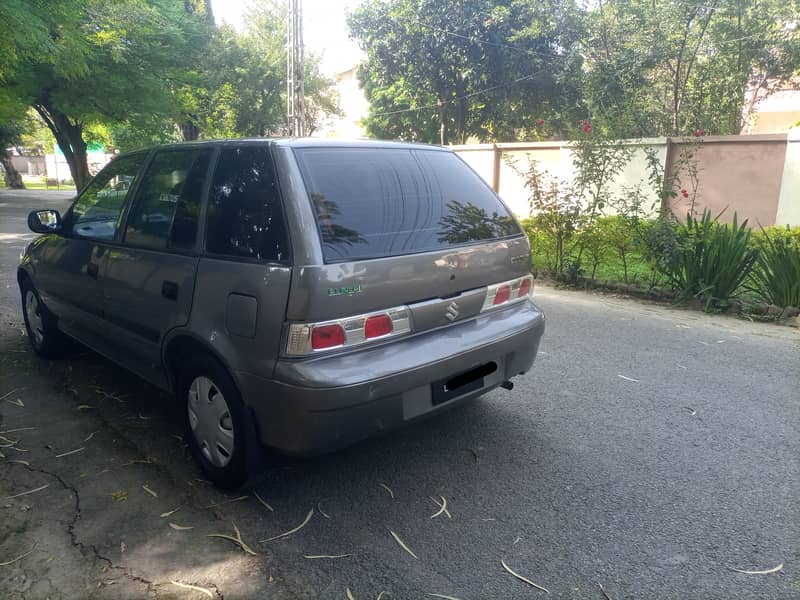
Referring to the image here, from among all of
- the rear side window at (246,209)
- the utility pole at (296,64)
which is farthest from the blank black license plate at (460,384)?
the utility pole at (296,64)

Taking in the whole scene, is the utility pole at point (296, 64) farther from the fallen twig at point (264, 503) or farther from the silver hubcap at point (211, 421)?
the fallen twig at point (264, 503)

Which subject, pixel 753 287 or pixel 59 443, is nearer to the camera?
pixel 59 443

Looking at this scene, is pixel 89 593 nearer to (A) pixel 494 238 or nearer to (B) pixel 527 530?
(B) pixel 527 530

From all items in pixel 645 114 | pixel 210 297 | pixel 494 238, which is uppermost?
pixel 645 114

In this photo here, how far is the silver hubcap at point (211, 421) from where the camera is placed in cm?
310

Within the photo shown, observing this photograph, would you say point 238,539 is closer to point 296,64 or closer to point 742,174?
point 742,174

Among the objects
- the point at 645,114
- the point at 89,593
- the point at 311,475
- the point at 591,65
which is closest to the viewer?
the point at 89,593

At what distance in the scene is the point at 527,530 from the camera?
2.84 metres

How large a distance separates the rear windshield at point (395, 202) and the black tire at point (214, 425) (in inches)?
33.3

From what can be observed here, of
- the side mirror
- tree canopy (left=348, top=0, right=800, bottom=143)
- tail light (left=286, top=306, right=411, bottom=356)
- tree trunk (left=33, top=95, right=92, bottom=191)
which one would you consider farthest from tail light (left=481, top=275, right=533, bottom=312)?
tree trunk (left=33, top=95, right=92, bottom=191)

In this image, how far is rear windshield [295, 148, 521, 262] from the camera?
2.94 meters

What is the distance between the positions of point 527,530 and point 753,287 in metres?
5.53

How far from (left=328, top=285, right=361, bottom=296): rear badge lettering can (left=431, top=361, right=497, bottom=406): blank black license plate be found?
2.08 ft

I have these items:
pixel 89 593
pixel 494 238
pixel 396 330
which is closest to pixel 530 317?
pixel 494 238
